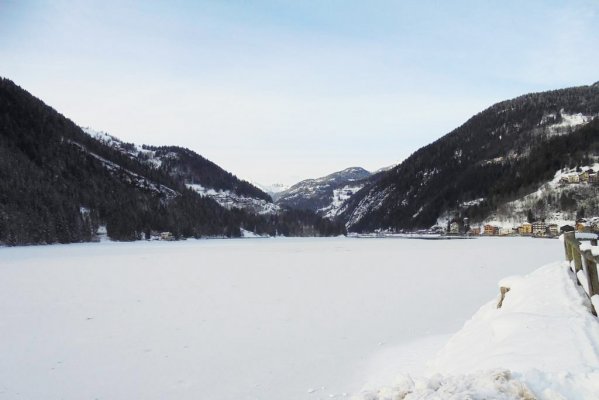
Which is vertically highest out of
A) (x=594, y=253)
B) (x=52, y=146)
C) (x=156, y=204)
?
(x=52, y=146)

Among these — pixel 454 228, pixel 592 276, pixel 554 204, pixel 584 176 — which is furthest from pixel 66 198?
pixel 584 176

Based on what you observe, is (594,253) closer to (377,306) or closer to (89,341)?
(377,306)

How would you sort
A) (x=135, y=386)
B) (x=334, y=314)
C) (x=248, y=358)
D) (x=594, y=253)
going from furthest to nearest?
(x=334, y=314) → (x=248, y=358) → (x=135, y=386) → (x=594, y=253)

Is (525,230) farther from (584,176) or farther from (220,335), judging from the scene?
(220,335)

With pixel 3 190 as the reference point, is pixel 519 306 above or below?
below

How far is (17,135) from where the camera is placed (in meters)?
176

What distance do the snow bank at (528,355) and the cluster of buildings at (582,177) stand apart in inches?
5968

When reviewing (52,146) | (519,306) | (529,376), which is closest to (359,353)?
(519,306)

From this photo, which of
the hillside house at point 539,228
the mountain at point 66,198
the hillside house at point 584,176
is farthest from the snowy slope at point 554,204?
the mountain at point 66,198

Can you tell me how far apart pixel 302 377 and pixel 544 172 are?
575 feet

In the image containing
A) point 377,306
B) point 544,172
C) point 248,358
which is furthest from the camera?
point 544,172

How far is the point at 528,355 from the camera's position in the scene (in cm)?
614

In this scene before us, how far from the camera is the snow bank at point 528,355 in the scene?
4.57 m

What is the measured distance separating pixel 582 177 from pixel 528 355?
160186 mm
